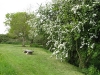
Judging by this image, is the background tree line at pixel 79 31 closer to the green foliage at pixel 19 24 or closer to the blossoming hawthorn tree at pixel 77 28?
the blossoming hawthorn tree at pixel 77 28

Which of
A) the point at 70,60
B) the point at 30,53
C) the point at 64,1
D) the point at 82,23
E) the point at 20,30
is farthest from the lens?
the point at 20,30

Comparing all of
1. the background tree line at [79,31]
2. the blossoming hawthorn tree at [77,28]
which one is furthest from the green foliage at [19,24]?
the blossoming hawthorn tree at [77,28]

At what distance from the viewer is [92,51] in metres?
17.1

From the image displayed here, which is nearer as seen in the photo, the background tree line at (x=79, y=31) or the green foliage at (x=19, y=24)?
the background tree line at (x=79, y=31)

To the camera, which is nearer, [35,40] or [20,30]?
[20,30]

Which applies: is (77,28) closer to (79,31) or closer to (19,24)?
(79,31)

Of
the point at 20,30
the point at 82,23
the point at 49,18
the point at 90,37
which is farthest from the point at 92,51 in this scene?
the point at 20,30

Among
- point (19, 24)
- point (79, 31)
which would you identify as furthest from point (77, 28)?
point (19, 24)

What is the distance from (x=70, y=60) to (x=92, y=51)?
5.19 metres

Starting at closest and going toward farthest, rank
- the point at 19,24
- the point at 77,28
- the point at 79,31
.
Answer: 1. the point at 79,31
2. the point at 77,28
3. the point at 19,24

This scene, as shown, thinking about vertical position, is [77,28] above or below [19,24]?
below

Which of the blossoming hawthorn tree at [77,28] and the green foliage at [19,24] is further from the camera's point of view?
the green foliage at [19,24]

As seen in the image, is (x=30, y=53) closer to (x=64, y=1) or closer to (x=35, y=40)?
(x=64, y=1)

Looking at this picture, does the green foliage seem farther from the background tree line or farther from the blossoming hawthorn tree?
the blossoming hawthorn tree
